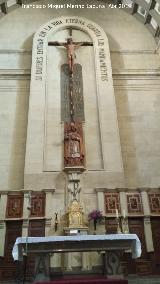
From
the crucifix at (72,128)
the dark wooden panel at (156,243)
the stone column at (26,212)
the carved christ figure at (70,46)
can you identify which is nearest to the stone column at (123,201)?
the dark wooden panel at (156,243)

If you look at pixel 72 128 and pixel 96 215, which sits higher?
pixel 72 128

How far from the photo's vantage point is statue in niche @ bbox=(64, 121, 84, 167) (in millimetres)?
11031

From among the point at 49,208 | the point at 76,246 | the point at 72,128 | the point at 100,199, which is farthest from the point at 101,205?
the point at 76,246

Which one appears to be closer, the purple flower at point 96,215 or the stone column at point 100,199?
the purple flower at point 96,215

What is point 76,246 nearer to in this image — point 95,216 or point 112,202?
point 95,216

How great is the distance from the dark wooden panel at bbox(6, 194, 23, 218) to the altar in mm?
3047

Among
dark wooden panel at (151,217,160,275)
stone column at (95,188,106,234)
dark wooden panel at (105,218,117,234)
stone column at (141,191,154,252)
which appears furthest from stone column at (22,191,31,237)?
dark wooden panel at (151,217,160,275)

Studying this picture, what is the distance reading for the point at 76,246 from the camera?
7.06 metres

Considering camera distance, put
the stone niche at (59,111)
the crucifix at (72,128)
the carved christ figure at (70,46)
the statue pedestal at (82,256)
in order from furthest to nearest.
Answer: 1. the carved christ figure at (70,46)
2. the crucifix at (72,128)
3. the stone niche at (59,111)
4. the statue pedestal at (82,256)

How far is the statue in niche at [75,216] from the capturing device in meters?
9.69

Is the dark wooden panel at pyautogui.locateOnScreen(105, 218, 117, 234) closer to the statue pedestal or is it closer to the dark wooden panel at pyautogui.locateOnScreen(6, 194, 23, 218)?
the statue pedestal

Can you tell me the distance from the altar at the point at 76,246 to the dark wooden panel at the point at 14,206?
305cm

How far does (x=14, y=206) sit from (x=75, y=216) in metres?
2.07

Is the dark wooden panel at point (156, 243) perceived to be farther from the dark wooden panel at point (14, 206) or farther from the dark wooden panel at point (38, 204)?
A: the dark wooden panel at point (14, 206)
